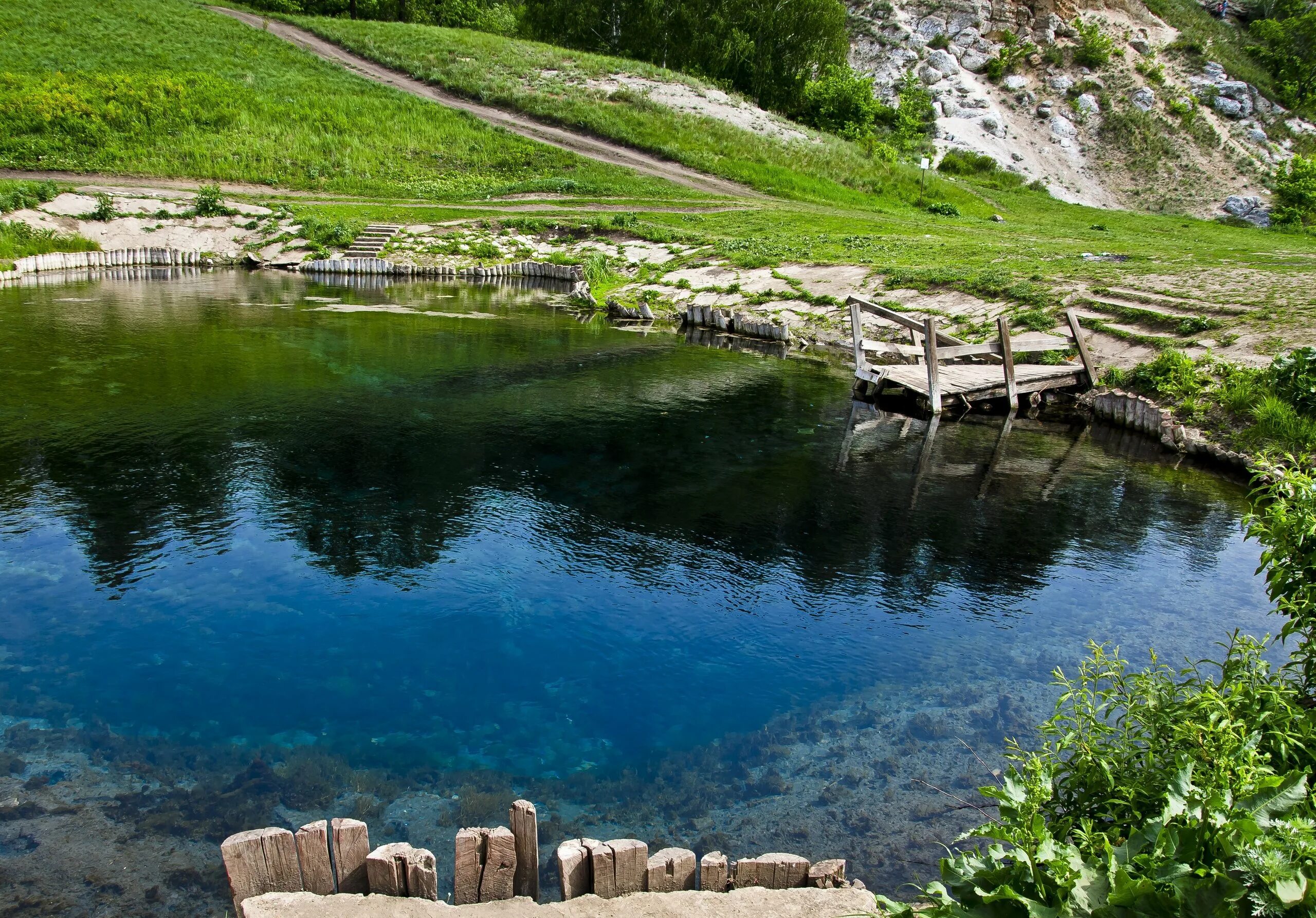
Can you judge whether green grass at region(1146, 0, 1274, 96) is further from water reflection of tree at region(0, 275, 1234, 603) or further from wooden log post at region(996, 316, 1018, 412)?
water reflection of tree at region(0, 275, 1234, 603)

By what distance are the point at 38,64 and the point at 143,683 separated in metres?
76.3

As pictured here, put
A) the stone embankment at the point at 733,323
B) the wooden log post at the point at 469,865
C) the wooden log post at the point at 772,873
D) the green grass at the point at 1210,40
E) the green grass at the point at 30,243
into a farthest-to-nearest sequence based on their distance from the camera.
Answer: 1. the green grass at the point at 1210,40
2. the green grass at the point at 30,243
3. the stone embankment at the point at 733,323
4. the wooden log post at the point at 772,873
5. the wooden log post at the point at 469,865

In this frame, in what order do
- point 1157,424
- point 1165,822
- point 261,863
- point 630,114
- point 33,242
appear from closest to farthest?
point 1165,822 → point 261,863 → point 1157,424 → point 33,242 → point 630,114

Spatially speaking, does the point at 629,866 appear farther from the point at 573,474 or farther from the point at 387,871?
the point at 573,474

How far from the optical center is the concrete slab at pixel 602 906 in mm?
6625

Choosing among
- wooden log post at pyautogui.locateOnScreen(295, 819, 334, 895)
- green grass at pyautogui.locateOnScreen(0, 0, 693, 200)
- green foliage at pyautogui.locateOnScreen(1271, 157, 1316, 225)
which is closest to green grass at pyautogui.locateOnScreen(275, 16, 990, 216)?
green grass at pyautogui.locateOnScreen(0, 0, 693, 200)

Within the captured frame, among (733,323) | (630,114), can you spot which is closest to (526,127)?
(630,114)

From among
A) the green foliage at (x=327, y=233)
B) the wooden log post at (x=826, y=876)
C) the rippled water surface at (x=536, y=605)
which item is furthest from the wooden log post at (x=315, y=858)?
the green foliage at (x=327, y=233)

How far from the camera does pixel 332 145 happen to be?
64.9 meters

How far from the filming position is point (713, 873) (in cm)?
697

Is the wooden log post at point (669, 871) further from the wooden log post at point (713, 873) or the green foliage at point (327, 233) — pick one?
the green foliage at point (327, 233)

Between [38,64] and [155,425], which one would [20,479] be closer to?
[155,425]

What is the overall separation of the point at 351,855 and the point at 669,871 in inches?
91.7

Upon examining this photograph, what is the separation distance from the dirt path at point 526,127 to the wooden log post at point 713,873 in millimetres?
57859
